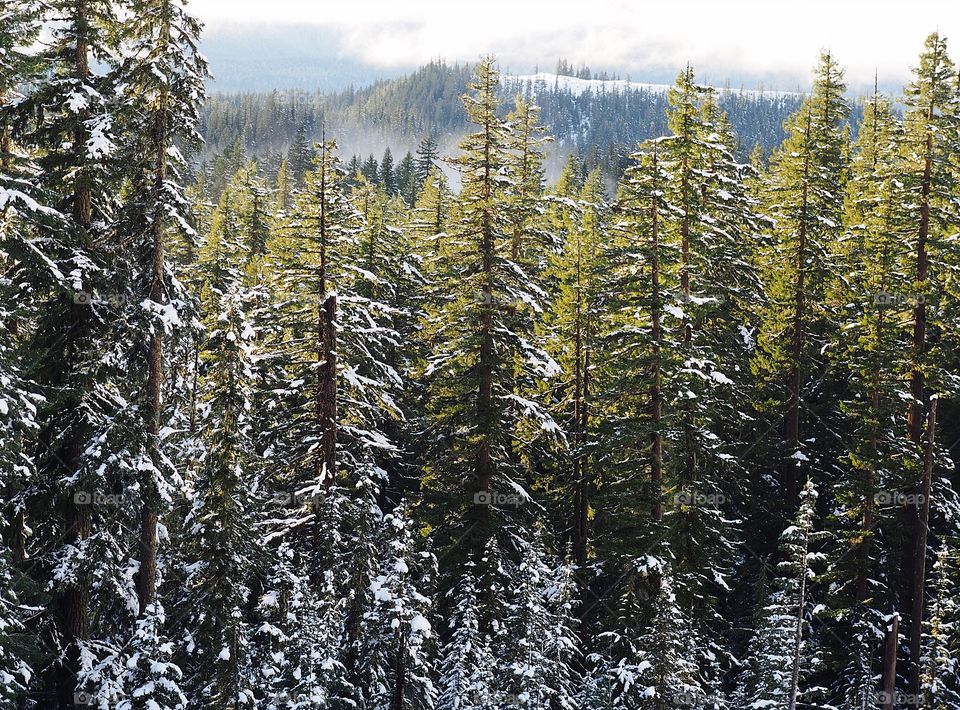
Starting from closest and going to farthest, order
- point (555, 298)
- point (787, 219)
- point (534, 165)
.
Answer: point (787, 219)
point (555, 298)
point (534, 165)

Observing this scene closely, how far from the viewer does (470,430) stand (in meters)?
23.0

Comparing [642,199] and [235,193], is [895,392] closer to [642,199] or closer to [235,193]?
[642,199]

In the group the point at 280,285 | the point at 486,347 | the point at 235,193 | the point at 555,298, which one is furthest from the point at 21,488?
the point at 235,193

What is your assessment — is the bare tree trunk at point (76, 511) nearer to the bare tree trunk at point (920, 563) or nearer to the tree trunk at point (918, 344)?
the bare tree trunk at point (920, 563)

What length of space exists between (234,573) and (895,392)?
65.0 ft

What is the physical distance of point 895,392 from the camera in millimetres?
23125

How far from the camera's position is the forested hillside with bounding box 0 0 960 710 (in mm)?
15867

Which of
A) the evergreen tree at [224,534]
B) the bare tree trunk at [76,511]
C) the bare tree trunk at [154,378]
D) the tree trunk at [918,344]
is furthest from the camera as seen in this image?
the tree trunk at [918,344]

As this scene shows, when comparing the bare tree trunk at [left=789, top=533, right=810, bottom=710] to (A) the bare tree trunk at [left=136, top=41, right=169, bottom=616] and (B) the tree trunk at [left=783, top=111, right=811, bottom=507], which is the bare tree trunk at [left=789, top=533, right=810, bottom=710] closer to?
(B) the tree trunk at [left=783, top=111, right=811, bottom=507]

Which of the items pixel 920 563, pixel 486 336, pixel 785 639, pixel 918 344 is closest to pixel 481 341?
pixel 486 336

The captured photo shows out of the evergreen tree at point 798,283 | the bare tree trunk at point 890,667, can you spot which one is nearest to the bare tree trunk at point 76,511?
the bare tree trunk at point 890,667

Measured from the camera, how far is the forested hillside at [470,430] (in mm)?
15867

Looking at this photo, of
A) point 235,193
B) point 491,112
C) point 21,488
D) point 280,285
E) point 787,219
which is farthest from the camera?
point 235,193

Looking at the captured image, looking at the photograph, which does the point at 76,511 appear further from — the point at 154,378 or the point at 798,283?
the point at 798,283
